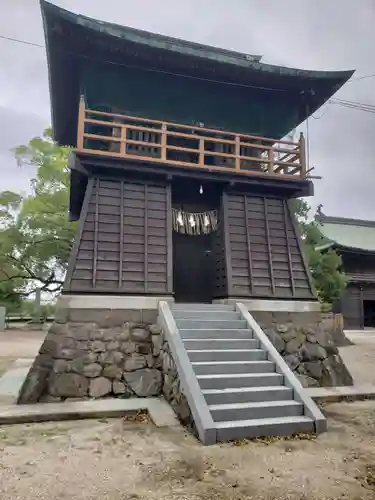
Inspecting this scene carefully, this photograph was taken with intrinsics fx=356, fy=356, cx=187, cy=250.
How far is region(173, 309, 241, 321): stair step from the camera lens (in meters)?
7.00

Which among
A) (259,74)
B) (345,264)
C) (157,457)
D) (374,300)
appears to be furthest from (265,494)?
(374,300)

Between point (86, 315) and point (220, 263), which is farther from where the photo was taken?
point (220, 263)

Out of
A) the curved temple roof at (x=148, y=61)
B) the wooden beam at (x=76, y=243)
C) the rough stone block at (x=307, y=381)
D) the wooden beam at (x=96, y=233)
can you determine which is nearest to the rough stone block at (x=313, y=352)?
the rough stone block at (x=307, y=381)

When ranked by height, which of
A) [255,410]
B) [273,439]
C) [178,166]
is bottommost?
[273,439]

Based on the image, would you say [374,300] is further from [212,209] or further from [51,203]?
[51,203]

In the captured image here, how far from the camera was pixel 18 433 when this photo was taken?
469 cm

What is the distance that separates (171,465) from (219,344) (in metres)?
2.75

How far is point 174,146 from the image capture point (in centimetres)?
810

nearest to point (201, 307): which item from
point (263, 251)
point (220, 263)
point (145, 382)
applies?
point (220, 263)

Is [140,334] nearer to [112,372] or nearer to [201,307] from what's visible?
[112,372]

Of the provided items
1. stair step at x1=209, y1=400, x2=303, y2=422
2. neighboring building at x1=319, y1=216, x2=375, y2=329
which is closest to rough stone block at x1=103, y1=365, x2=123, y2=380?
stair step at x1=209, y1=400, x2=303, y2=422

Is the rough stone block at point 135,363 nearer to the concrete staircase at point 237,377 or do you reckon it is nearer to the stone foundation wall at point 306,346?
the concrete staircase at point 237,377

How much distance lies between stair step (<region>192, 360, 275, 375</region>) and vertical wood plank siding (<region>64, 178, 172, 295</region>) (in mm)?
2163

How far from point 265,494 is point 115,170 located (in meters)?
6.47
